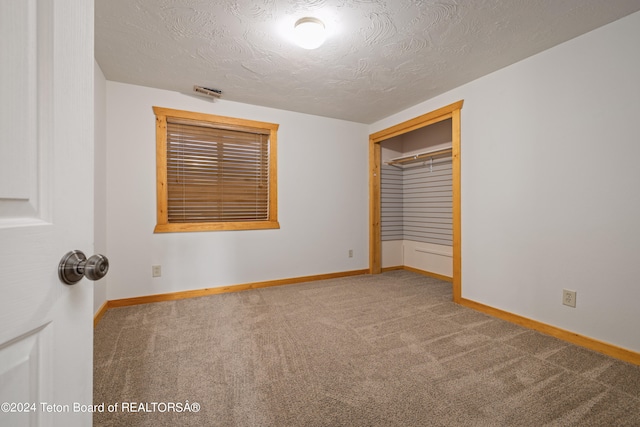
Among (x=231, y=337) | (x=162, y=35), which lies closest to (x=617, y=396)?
(x=231, y=337)

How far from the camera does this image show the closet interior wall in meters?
3.95

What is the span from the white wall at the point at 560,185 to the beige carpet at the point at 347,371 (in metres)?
0.33

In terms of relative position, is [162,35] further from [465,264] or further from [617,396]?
[617,396]

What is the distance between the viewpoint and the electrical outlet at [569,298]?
82.9 inches

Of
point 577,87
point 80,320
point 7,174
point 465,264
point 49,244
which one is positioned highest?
point 577,87

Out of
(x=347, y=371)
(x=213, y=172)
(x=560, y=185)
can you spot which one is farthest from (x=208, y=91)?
(x=560, y=185)

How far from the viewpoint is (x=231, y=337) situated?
2.16 metres

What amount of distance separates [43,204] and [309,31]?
1.93m

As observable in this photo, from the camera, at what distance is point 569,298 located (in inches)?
83.8

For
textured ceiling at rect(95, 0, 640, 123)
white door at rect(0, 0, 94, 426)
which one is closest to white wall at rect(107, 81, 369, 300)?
textured ceiling at rect(95, 0, 640, 123)

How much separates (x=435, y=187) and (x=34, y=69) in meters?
4.24

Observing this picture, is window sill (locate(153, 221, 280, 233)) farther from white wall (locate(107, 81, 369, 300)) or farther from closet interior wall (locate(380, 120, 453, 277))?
closet interior wall (locate(380, 120, 453, 277))

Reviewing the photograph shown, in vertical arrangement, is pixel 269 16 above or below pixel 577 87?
above

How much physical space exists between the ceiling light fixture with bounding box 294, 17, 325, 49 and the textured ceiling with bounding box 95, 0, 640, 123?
5 cm
